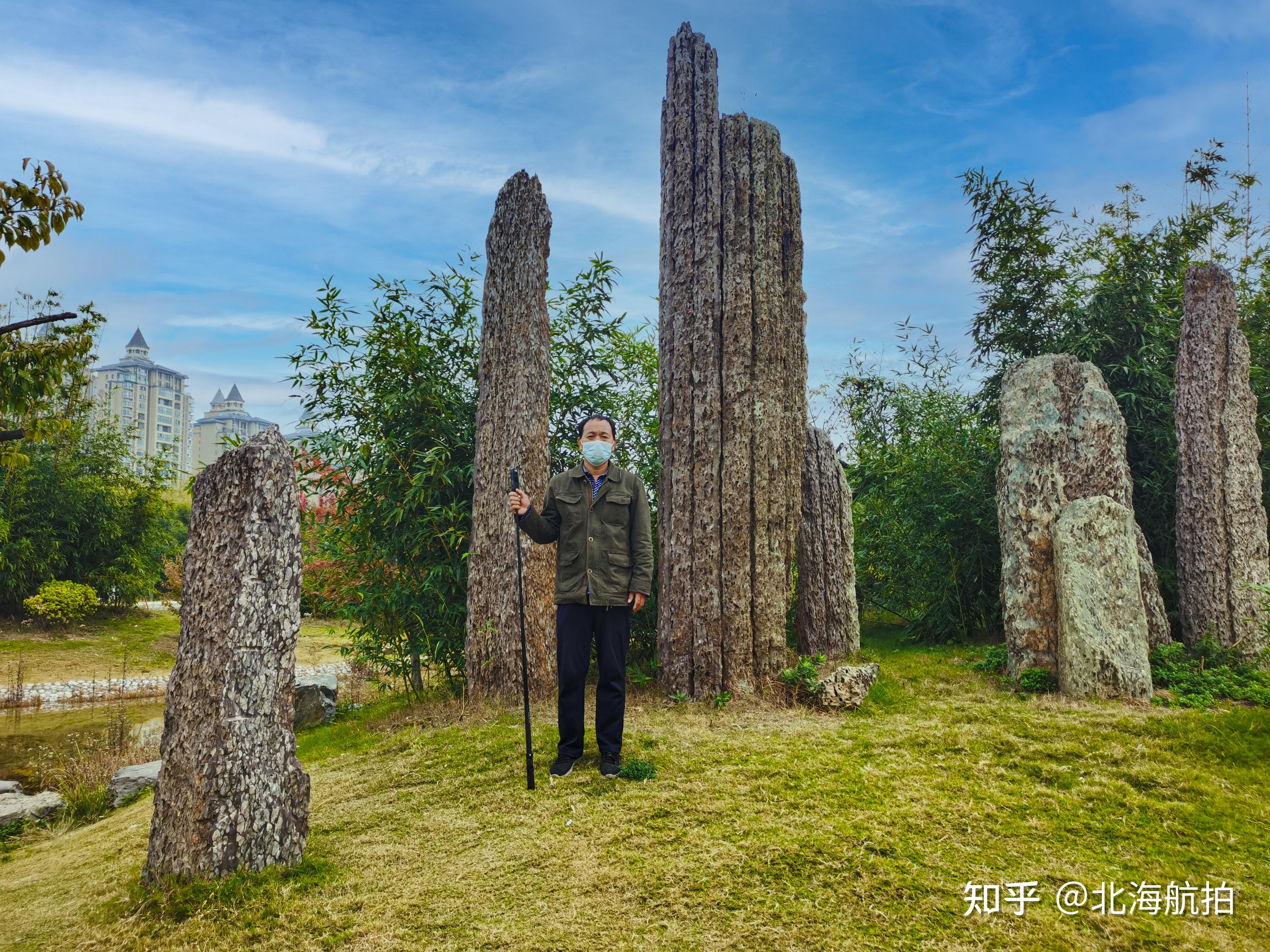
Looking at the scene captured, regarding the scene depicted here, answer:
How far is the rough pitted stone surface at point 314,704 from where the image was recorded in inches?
307

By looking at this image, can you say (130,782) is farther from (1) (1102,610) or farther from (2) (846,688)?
(1) (1102,610)

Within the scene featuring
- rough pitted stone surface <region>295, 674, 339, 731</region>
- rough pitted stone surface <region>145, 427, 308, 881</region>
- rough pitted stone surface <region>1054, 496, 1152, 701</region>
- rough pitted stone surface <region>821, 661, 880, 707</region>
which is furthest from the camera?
rough pitted stone surface <region>295, 674, 339, 731</region>

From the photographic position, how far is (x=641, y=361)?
7.59 metres

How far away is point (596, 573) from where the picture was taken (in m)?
4.30

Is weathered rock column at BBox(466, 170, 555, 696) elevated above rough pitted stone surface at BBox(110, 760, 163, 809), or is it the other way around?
weathered rock column at BBox(466, 170, 555, 696)

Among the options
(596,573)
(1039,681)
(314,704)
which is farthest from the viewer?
(314,704)

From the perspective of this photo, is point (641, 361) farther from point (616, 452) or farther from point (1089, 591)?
point (1089, 591)

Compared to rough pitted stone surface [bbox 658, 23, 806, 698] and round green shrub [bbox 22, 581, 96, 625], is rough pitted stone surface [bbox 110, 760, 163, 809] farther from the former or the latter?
round green shrub [bbox 22, 581, 96, 625]

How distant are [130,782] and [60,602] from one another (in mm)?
9972

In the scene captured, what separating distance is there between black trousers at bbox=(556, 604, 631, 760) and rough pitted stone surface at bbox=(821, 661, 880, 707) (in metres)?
1.91

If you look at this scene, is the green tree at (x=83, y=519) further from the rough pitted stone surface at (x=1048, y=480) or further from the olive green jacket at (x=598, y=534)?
the rough pitted stone surface at (x=1048, y=480)

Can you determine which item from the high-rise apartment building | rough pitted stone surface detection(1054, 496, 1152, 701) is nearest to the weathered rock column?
rough pitted stone surface detection(1054, 496, 1152, 701)

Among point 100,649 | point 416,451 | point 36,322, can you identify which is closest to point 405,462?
point 416,451

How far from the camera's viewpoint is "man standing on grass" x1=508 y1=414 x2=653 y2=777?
14.2 ft
